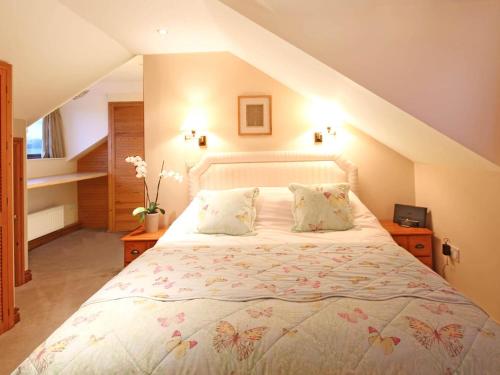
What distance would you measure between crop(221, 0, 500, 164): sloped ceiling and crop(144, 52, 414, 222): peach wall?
1.23m

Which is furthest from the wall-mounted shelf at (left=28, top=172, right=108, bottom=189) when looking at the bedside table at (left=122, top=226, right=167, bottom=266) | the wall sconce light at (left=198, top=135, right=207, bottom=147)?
the wall sconce light at (left=198, top=135, right=207, bottom=147)

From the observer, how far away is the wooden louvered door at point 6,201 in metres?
2.21

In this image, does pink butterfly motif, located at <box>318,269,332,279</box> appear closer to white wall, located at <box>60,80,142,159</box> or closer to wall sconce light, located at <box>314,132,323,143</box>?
wall sconce light, located at <box>314,132,323,143</box>

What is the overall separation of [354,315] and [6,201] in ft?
7.94

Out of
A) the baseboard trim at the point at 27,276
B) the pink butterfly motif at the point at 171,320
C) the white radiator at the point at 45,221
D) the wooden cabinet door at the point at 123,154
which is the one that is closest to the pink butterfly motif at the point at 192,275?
the pink butterfly motif at the point at 171,320

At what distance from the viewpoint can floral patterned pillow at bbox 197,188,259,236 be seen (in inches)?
94.6

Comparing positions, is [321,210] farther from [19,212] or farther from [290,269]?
[19,212]

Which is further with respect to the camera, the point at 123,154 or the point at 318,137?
the point at 123,154

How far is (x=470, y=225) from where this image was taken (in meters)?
2.30

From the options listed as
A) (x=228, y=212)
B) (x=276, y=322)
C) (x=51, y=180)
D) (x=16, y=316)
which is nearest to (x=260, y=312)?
(x=276, y=322)

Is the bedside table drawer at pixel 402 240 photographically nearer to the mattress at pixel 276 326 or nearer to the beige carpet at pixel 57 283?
the mattress at pixel 276 326

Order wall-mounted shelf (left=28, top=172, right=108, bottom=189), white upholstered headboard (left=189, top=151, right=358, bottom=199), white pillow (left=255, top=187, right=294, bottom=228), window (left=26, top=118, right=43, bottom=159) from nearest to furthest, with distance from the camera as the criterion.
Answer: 1. white pillow (left=255, top=187, right=294, bottom=228)
2. white upholstered headboard (left=189, top=151, right=358, bottom=199)
3. wall-mounted shelf (left=28, top=172, right=108, bottom=189)
4. window (left=26, top=118, right=43, bottom=159)

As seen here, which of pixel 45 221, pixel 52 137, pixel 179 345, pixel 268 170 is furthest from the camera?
pixel 52 137

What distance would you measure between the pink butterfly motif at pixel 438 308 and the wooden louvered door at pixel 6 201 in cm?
260
